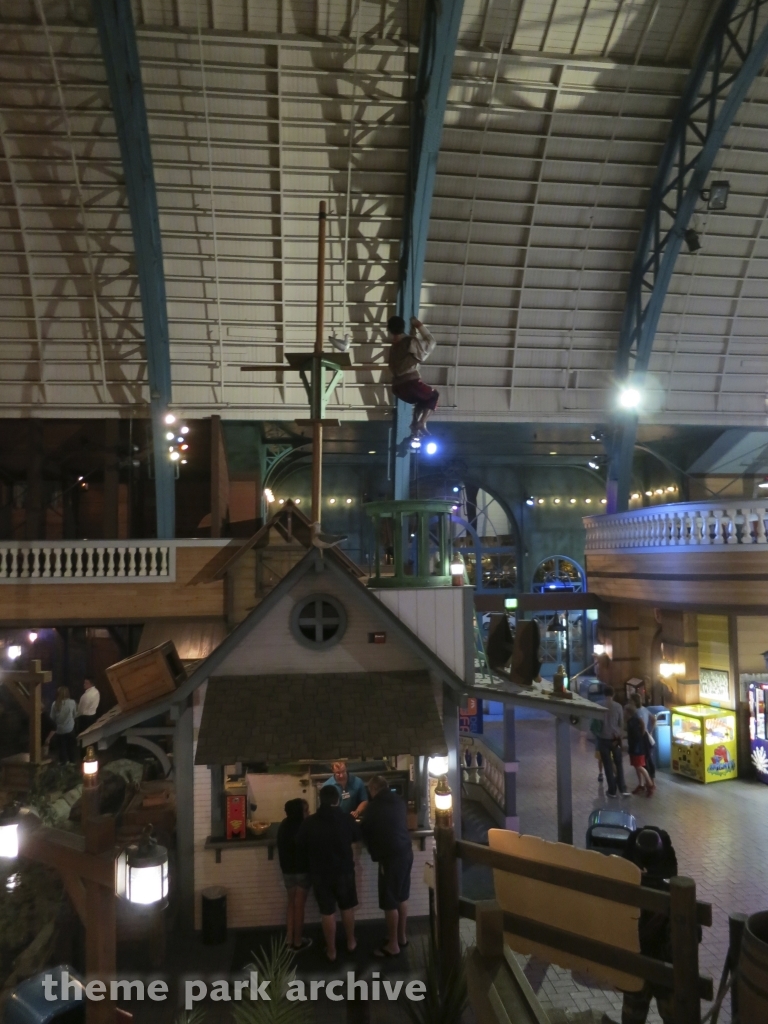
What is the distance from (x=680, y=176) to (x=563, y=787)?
11.8m

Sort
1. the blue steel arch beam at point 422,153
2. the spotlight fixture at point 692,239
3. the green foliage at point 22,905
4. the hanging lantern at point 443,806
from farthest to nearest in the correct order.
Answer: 1. the spotlight fixture at point 692,239
2. the blue steel arch beam at point 422,153
3. the green foliage at point 22,905
4. the hanging lantern at point 443,806

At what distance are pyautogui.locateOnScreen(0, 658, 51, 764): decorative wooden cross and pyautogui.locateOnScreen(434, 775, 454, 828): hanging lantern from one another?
7.32 metres

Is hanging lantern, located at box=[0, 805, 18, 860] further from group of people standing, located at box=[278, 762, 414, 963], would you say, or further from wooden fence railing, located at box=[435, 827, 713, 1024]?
wooden fence railing, located at box=[435, 827, 713, 1024]

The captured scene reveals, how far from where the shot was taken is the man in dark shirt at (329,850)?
6.79m

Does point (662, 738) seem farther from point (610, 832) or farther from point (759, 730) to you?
point (610, 832)

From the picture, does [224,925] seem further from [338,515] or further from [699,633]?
[338,515]

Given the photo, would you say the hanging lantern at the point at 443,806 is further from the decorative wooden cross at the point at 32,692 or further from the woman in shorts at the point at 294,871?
the decorative wooden cross at the point at 32,692

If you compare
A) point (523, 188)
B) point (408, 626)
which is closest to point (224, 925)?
point (408, 626)

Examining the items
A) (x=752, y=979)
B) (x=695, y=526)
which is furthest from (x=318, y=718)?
(x=695, y=526)

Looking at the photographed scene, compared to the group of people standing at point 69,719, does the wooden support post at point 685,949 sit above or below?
above

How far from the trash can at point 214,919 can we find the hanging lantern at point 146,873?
7.69 feet

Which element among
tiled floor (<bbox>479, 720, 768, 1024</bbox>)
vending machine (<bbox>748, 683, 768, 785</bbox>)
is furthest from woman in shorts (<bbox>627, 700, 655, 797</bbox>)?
vending machine (<bbox>748, 683, 768, 785</bbox>)

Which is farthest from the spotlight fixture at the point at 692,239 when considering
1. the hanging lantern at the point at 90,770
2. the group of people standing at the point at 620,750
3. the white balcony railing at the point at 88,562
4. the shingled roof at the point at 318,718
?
the hanging lantern at the point at 90,770

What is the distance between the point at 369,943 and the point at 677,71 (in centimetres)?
1557
